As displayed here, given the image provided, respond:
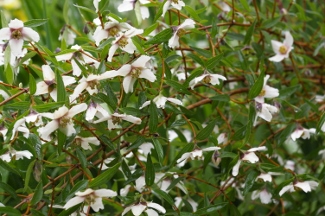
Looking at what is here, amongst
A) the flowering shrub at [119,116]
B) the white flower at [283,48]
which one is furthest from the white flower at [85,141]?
the white flower at [283,48]

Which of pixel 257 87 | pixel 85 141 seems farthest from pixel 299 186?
pixel 85 141

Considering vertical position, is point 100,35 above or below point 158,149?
above

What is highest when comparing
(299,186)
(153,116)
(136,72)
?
(136,72)

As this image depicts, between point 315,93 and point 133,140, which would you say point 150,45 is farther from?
point 315,93

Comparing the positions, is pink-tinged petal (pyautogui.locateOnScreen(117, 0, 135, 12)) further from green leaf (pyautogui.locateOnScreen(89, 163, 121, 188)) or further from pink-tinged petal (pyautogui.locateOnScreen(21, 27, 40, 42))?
green leaf (pyautogui.locateOnScreen(89, 163, 121, 188))

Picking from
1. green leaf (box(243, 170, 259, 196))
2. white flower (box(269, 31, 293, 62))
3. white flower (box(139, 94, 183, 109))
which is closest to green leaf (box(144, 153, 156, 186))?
white flower (box(139, 94, 183, 109))

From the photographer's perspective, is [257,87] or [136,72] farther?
[257,87]

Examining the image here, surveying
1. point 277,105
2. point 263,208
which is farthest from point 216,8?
point 263,208

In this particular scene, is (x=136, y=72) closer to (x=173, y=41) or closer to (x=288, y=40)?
(x=173, y=41)

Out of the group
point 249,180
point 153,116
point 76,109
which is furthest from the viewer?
point 249,180

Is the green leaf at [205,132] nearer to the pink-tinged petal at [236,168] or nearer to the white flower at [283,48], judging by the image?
the pink-tinged petal at [236,168]
